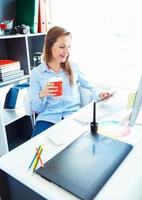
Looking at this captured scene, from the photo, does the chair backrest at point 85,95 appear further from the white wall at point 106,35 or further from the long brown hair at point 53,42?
the white wall at point 106,35

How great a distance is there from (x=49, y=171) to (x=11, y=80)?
1.49 meters

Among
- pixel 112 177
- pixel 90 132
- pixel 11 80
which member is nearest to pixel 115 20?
pixel 11 80

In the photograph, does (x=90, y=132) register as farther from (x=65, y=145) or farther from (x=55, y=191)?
(x=55, y=191)

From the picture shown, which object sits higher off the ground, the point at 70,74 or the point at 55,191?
the point at 70,74

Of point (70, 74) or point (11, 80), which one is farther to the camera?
point (11, 80)

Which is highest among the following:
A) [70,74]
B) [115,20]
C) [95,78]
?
[115,20]

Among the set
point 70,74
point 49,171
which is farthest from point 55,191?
point 70,74

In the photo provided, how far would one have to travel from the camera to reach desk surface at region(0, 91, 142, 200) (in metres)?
0.79

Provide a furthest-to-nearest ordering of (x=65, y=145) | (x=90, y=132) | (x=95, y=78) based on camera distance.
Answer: (x=95, y=78) < (x=90, y=132) < (x=65, y=145)

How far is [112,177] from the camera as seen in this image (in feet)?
2.83

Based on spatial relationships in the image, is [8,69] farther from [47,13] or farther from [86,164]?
[86,164]

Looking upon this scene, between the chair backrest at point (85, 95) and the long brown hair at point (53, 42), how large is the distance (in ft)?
0.54

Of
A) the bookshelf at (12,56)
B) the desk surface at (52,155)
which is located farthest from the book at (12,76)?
the desk surface at (52,155)

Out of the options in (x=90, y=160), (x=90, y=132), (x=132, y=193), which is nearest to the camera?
(x=132, y=193)
